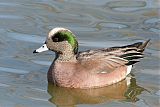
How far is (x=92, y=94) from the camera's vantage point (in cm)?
867

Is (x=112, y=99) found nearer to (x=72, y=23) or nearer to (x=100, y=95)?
(x=100, y=95)

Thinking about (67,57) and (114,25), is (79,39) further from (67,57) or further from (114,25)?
(67,57)

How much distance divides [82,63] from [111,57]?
0.41 m

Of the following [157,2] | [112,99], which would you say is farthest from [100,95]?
[157,2]

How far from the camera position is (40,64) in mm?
9438

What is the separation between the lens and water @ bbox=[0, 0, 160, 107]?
847cm

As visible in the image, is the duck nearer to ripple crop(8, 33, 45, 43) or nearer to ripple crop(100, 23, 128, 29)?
ripple crop(8, 33, 45, 43)

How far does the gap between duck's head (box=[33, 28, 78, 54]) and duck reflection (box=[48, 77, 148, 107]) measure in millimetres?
475

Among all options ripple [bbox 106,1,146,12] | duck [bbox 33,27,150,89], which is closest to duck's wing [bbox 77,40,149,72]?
duck [bbox 33,27,150,89]

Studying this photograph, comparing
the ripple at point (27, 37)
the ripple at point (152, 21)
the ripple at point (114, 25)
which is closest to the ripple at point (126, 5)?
the ripple at point (152, 21)

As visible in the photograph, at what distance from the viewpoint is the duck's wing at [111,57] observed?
8852 mm

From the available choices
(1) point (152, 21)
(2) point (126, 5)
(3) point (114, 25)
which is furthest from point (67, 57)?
(2) point (126, 5)

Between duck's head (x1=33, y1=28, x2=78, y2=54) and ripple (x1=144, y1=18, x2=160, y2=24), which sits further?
ripple (x1=144, y1=18, x2=160, y2=24)

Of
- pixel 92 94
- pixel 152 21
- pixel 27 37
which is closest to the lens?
pixel 92 94
